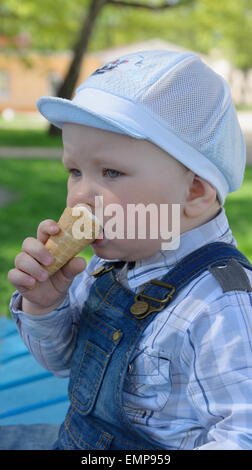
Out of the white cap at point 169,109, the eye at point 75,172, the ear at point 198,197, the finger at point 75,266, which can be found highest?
the white cap at point 169,109

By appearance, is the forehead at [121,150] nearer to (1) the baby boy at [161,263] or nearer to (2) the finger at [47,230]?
(1) the baby boy at [161,263]

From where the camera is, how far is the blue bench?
265 cm

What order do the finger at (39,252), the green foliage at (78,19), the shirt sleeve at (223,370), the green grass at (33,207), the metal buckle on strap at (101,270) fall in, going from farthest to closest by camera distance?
1. the green foliage at (78,19)
2. the green grass at (33,207)
3. the metal buckle on strap at (101,270)
4. the finger at (39,252)
5. the shirt sleeve at (223,370)

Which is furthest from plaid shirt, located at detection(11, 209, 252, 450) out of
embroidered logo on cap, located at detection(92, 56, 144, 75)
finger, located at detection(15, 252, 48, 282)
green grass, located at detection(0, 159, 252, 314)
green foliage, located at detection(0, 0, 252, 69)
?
green foliage, located at detection(0, 0, 252, 69)

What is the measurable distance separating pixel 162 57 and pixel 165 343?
794mm

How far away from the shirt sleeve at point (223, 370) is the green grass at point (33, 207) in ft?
8.56

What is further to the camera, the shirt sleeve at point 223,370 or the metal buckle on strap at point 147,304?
the metal buckle on strap at point 147,304

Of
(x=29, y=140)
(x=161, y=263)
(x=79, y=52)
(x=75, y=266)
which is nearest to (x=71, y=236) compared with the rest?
(x=75, y=266)

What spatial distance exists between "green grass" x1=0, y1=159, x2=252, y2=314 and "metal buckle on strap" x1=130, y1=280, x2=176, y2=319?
95.2 inches

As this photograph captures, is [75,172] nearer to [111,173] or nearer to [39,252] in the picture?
[111,173]

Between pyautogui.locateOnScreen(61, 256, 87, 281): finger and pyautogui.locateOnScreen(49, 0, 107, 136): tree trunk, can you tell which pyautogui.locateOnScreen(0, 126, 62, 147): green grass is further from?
pyautogui.locateOnScreen(61, 256, 87, 281): finger

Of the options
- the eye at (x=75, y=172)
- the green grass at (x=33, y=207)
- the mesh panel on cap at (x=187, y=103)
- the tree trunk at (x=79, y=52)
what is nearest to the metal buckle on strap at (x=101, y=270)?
the eye at (x=75, y=172)

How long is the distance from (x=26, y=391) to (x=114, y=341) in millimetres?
1351

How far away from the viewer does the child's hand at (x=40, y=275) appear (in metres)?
1.65
